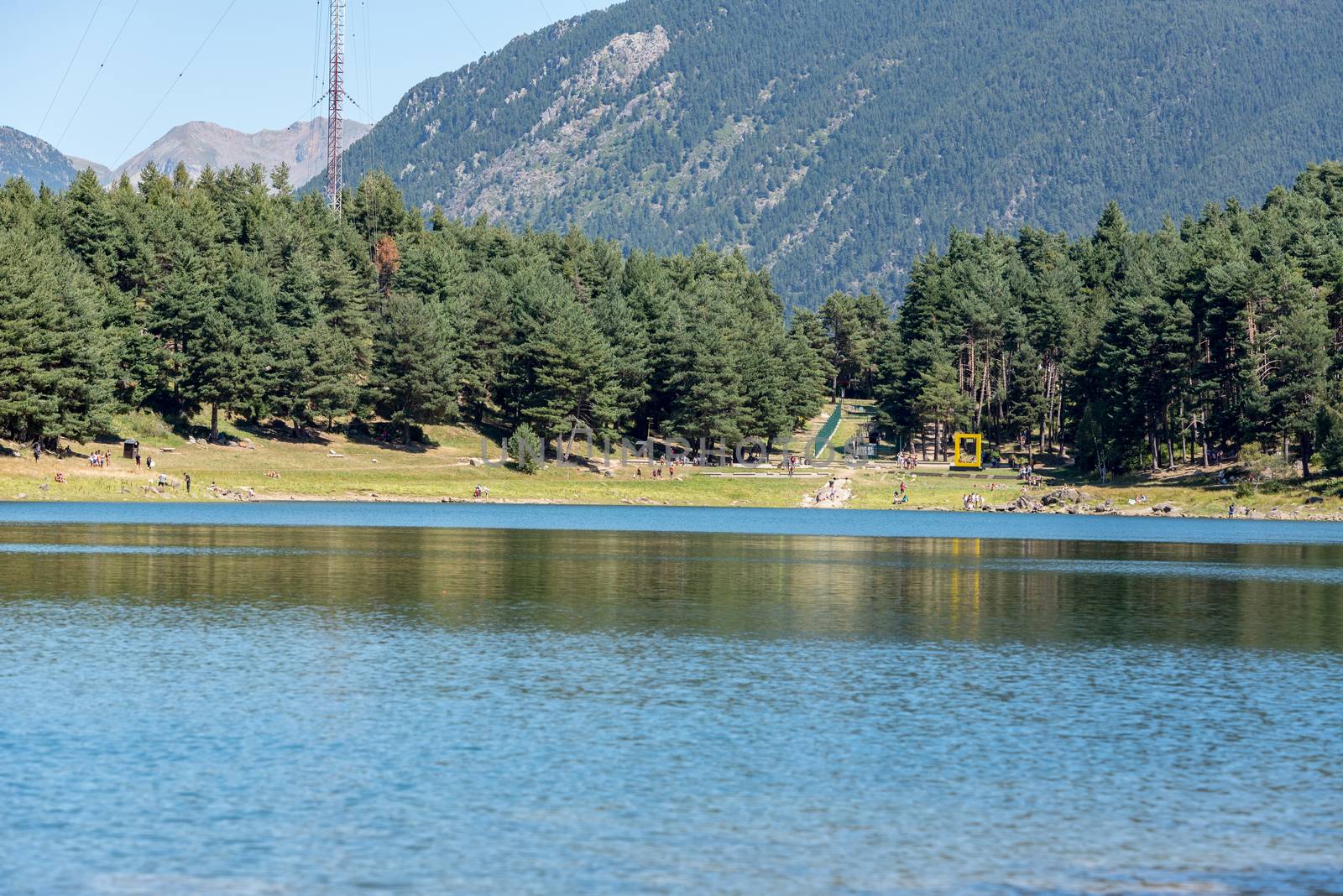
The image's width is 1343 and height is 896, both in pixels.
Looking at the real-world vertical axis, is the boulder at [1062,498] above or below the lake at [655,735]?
above

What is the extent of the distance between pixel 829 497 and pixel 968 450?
4249 centimetres

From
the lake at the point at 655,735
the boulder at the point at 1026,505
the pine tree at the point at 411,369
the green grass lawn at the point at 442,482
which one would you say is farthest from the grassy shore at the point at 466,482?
the lake at the point at 655,735

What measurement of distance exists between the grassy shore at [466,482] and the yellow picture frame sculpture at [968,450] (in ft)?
16.5

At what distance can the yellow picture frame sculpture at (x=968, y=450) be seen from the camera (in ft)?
547

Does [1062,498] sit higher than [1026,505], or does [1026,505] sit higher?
[1062,498]

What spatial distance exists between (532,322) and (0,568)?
103224 mm

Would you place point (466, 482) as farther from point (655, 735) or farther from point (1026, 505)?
point (655, 735)

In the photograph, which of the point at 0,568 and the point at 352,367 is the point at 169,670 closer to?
the point at 0,568

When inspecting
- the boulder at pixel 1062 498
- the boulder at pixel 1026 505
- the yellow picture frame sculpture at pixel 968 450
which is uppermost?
the yellow picture frame sculpture at pixel 968 450

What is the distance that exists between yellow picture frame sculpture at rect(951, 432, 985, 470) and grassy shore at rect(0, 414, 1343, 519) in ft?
16.5

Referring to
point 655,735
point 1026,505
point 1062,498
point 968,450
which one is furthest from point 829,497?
point 655,735

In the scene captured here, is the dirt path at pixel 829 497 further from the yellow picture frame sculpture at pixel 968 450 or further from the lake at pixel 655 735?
the lake at pixel 655 735

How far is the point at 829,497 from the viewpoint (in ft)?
489

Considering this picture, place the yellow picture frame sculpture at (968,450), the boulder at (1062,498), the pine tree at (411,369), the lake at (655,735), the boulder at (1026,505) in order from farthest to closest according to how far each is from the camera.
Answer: the yellow picture frame sculpture at (968,450)
the pine tree at (411,369)
the boulder at (1062,498)
the boulder at (1026,505)
the lake at (655,735)
